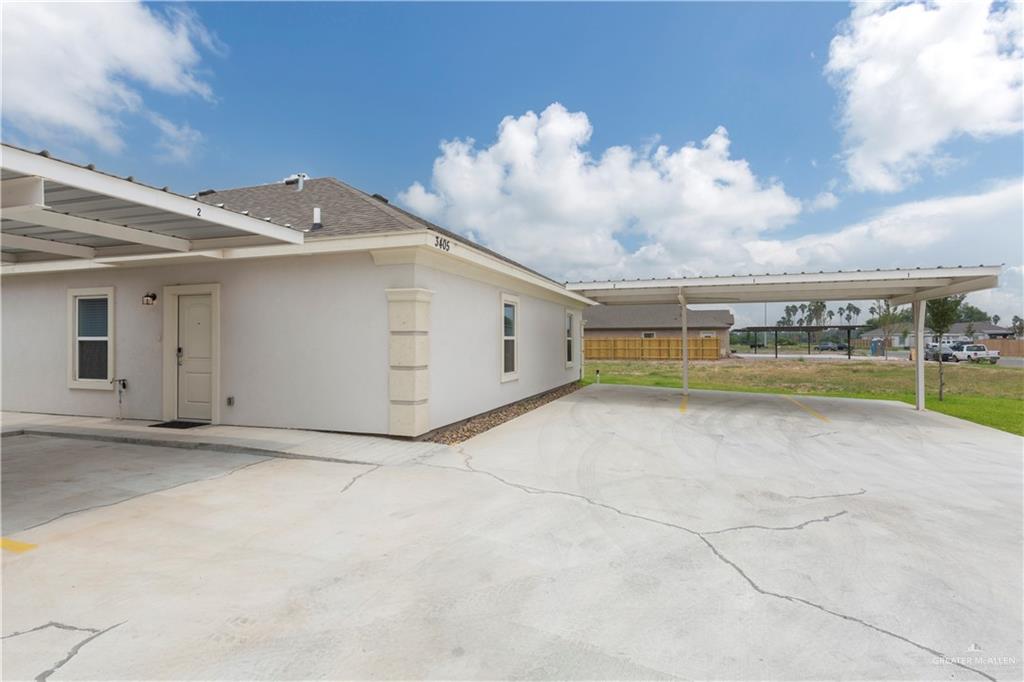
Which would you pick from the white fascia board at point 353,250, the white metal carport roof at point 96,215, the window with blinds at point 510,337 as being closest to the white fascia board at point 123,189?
the white metal carport roof at point 96,215

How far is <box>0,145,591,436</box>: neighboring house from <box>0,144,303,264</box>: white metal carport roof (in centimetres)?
4

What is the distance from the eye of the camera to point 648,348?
36656mm

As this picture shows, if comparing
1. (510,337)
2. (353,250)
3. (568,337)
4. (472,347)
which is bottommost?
(472,347)

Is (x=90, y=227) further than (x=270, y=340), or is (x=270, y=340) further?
(x=270, y=340)

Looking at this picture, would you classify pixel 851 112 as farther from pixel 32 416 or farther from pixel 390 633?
pixel 32 416

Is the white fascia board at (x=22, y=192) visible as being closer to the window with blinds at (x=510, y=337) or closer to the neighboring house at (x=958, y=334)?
the window with blinds at (x=510, y=337)

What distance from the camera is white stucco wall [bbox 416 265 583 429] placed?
7836mm

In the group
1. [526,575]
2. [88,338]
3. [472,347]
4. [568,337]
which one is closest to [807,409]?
[568,337]

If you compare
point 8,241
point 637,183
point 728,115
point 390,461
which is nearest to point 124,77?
point 8,241

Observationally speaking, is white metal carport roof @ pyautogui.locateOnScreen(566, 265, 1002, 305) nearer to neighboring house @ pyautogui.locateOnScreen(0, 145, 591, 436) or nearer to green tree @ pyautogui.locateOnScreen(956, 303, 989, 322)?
neighboring house @ pyautogui.locateOnScreen(0, 145, 591, 436)

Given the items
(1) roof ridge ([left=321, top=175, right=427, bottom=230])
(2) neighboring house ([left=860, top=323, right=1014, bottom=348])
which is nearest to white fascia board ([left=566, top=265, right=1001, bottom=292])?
(1) roof ridge ([left=321, top=175, right=427, bottom=230])

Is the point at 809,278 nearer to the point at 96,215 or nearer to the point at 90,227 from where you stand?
the point at 96,215

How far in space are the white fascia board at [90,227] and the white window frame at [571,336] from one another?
11.3 meters

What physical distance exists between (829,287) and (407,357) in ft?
35.4
